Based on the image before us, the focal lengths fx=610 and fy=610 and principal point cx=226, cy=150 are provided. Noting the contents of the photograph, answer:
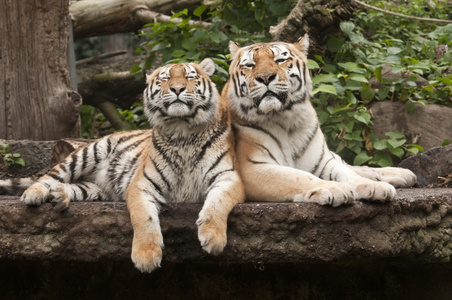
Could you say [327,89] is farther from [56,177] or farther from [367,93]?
[56,177]

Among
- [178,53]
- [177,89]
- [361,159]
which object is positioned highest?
[177,89]

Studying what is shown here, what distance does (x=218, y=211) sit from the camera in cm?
299

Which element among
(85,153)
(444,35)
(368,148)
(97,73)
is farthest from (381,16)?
(85,153)

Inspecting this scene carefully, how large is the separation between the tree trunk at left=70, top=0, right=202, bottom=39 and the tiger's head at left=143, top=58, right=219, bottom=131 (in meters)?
4.31

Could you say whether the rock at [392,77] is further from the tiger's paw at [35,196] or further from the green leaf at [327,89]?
the tiger's paw at [35,196]

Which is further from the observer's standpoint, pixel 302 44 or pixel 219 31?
pixel 219 31

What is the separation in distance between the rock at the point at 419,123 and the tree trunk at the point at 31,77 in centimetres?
285

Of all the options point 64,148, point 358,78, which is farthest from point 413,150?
point 64,148

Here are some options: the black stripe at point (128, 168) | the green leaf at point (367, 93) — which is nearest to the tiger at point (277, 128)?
the black stripe at point (128, 168)

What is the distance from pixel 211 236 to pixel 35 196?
105 cm

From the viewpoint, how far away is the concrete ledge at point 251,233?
3.09 m

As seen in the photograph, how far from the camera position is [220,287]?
3.69 metres

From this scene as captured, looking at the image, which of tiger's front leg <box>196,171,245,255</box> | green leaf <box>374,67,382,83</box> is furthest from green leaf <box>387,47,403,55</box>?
tiger's front leg <box>196,171,245,255</box>

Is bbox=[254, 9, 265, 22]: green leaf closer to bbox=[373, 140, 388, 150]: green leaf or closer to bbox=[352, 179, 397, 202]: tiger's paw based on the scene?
bbox=[373, 140, 388, 150]: green leaf
